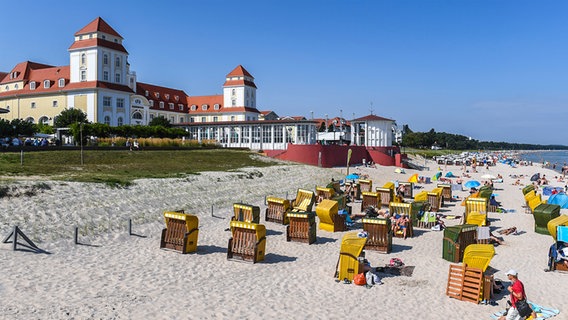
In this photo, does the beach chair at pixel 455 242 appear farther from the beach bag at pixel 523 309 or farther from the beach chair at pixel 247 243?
the beach chair at pixel 247 243

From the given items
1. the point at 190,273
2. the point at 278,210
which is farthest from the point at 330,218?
the point at 190,273

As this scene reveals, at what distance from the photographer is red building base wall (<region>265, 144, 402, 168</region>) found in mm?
48562

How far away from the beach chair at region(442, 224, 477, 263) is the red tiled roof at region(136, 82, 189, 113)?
67780mm

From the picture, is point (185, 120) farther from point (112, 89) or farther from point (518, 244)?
point (518, 244)

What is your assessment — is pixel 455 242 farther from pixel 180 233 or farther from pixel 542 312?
pixel 180 233

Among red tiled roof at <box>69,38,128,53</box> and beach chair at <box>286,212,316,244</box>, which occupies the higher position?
red tiled roof at <box>69,38,128,53</box>

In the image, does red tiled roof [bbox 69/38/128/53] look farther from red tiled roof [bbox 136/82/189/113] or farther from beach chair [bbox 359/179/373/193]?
beach chair [bbox 359/179/373/193]

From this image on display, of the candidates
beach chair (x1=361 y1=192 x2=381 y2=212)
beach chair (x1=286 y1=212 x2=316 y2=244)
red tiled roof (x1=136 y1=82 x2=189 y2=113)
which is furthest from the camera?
red tiled roof (x1=136 y1=82 x2=189 y2=113)

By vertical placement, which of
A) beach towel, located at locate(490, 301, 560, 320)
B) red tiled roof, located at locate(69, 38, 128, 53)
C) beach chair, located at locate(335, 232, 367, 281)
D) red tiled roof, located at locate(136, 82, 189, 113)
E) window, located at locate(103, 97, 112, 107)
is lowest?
beach towel, located at locate(490, 301, 560, 320)

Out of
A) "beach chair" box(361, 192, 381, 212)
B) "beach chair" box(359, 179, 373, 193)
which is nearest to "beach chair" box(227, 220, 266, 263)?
"beach chair" box(361, 192, 381, 212)

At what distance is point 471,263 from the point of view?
1135 centimetres

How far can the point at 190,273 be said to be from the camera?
12.0 metres

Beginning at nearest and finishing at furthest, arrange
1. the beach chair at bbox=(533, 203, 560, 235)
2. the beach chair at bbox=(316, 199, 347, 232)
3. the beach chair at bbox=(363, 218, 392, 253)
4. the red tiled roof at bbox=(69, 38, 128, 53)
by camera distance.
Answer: the beach chair at bbox=(363, 218, 392, 253)
the beach chair at bbox=(316, 199, 347, 232)
the beach chair at bbox=(533, 203, 560, 235)
the red tiled roof at bbox=(69, 38, 128, 53)

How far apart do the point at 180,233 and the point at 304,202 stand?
834cm
